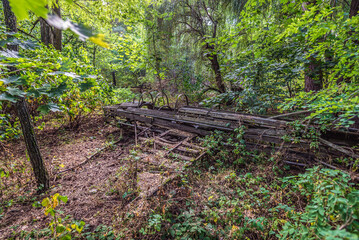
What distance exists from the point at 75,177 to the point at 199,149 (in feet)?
8.91

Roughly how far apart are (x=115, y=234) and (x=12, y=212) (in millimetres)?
1928

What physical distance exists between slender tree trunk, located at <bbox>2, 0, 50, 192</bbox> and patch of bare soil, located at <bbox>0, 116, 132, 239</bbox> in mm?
263

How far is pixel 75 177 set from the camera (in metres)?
3.63

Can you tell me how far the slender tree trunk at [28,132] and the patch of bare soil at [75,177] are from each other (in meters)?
0.26

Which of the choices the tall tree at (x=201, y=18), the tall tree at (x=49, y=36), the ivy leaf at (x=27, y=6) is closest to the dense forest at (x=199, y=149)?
the ivy leaf at (x=27, y=6)

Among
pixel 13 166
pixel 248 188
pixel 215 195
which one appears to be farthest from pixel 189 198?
pixel 13 166

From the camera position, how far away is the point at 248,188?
2.84 m

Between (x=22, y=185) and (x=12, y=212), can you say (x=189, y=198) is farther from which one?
(x=22, y=185)

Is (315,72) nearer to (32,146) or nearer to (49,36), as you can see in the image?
(32,146)

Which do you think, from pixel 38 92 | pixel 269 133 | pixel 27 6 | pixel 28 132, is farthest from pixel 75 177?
pixel 269 133

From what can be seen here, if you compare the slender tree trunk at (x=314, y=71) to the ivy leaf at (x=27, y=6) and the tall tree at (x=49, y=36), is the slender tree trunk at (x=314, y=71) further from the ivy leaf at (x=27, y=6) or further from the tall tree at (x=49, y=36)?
the tall tree at (x=49, y=36)

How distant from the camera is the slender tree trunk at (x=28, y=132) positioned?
253 cm

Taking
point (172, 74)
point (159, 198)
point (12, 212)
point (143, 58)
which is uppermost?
point (143, 58)

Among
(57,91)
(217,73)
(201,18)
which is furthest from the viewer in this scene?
(217,73)
